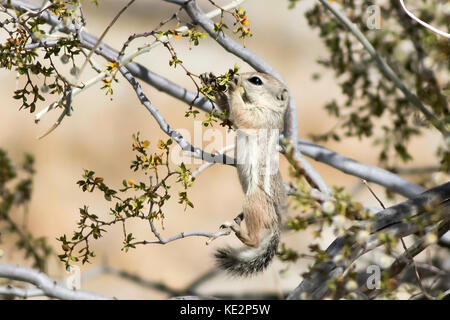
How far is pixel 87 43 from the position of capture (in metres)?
1.88

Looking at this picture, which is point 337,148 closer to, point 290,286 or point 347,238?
point 290,286

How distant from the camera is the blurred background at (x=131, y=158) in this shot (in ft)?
11.6

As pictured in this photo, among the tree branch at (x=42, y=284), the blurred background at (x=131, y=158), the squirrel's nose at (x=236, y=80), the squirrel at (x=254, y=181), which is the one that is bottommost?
the tree branch at (x=42, y=284)

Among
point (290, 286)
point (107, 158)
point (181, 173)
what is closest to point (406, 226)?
point (181, 173)

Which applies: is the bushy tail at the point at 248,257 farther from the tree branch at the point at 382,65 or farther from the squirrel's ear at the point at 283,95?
the tree branch at the point at 382,65

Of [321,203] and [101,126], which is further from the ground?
[101,126]

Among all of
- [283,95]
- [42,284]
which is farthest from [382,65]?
[42,284]

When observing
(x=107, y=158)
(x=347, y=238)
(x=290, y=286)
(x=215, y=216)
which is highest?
(x=107, y=158)

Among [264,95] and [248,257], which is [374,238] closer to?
[248,257]

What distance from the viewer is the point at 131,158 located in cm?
376

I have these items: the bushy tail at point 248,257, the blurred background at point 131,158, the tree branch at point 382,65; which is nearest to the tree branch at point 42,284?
the bushy tail at point 248,257
